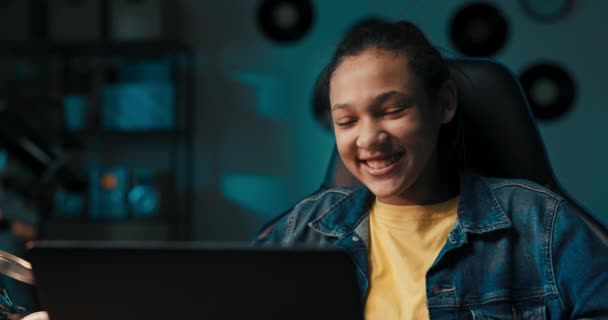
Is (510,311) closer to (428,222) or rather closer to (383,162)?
(428,222)

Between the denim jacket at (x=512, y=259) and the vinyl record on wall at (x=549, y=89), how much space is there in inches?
99.6

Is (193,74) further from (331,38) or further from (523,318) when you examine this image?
(523,318)

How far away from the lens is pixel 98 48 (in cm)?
345

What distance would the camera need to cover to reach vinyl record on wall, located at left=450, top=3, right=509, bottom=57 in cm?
340

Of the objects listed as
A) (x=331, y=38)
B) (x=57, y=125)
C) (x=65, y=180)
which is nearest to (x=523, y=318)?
(x=65, y=180)

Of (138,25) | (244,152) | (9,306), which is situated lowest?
(244,152)

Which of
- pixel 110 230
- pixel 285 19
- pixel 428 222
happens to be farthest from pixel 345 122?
pixel 285 19

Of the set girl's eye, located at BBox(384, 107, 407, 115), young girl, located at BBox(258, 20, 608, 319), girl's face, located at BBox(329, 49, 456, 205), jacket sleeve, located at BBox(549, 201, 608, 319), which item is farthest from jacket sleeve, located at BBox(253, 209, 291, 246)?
jacket sleeve, located at BBox(549, 201, 608, 319)

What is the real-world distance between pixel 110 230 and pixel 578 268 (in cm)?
281

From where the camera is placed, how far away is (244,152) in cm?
365

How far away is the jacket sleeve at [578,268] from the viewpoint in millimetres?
844

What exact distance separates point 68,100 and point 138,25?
23.0 inches

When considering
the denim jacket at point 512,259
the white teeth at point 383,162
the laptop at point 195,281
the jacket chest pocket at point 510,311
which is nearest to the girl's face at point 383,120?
the white teeth at point 383,162

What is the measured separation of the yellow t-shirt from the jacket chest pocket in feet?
0.28
